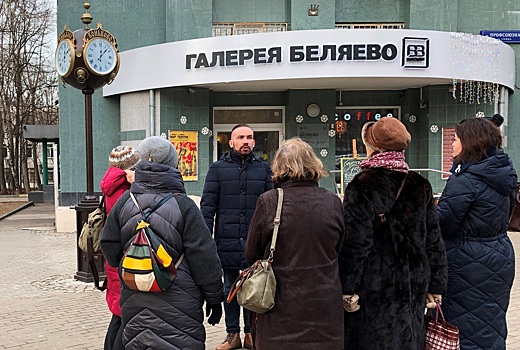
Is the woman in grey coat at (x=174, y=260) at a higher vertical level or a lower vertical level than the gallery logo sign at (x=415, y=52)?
lower

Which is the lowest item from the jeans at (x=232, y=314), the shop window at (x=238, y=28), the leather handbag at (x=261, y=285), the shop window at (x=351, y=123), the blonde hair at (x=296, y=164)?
the jeans at (x=232, y=314)

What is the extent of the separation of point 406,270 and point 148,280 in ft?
4.76

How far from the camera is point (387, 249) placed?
10.3 ft

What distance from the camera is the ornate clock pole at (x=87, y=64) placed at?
7.81 m

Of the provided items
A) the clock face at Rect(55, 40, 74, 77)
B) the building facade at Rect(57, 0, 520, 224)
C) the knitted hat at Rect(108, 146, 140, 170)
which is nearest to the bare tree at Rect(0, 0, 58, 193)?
the building facade at Rect(57, 0, 520, 224)

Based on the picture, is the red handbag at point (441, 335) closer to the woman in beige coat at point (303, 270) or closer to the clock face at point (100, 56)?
the woman in beige coat at point (303, 270)

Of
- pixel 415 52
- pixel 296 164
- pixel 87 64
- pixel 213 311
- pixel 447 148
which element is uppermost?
pixel 415 52

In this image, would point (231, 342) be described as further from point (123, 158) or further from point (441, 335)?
point (441, 335)

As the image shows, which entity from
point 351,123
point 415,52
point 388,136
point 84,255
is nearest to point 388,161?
point 388,136

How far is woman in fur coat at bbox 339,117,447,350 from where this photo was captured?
10.0ft

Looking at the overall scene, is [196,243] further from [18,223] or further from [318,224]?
[18,223]

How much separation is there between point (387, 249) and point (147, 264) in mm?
1347

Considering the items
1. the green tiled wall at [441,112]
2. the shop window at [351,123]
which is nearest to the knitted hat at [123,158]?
the shop window at [351,123]

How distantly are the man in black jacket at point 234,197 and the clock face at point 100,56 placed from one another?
408 centimetres
